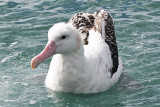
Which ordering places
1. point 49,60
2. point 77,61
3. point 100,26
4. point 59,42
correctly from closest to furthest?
point 59,42 < point 77,61 < point 100,26 < point 49,60

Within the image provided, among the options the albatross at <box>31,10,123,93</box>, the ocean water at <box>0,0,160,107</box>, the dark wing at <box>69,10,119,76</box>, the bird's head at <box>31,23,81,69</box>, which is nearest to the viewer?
the bird's head at <box>31,23,81,69</box>

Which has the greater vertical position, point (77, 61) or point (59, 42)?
point (59, 42)

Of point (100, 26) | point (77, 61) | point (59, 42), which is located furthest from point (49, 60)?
point (59, 42)

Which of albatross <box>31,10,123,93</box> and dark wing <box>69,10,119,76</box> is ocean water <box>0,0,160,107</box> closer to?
albatross <box>31,10,123,93</box>

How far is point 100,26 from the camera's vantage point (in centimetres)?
1157

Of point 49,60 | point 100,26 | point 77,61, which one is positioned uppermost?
point 100,26

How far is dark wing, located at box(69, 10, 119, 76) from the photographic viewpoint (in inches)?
446

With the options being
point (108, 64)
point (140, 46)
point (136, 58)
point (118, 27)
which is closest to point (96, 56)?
point (108, 64)

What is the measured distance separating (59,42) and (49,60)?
3355 millimetres

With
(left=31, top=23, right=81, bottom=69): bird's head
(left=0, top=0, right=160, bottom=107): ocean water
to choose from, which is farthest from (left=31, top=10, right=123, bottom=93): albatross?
(left=0, top=0, right=160, bottom=107): ocean water

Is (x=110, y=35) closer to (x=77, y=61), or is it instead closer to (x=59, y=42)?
(x=77, y=61)

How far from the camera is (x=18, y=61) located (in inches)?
485

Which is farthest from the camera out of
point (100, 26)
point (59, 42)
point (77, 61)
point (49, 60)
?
point (49, 60)

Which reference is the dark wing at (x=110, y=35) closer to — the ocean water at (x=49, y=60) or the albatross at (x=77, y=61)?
the albatross at (x=77, y=61)
